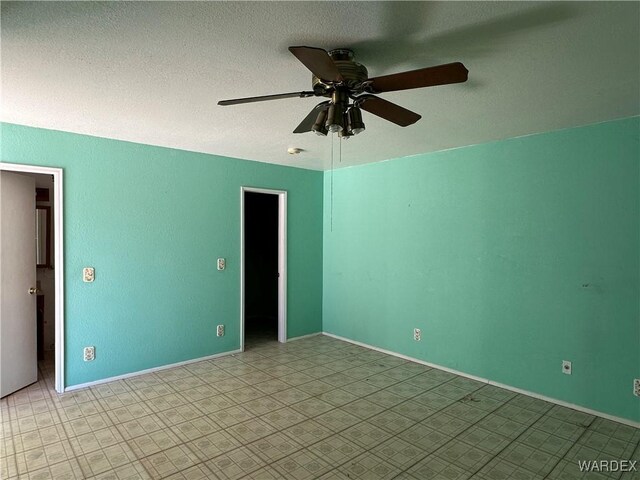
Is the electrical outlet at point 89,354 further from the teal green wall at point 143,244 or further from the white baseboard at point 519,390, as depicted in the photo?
the white baseboard at point 519,390

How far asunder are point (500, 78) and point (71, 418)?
3801mm

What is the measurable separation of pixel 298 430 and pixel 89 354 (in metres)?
2.13

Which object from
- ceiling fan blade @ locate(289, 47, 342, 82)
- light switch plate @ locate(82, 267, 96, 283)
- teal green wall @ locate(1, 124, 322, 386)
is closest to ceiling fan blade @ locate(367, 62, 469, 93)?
ceiling fan blade @ locate(289, 47, 342, 82)

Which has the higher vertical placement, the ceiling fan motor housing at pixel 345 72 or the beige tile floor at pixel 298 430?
the ceiling fan motor housing at pixel 345 72

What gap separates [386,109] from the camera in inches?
75.5

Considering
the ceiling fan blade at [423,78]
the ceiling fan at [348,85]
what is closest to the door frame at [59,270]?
the ceiling fan at [348,85]

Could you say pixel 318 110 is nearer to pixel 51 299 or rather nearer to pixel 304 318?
pixel 304 318

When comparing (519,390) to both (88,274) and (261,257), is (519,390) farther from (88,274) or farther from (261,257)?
(261,257)

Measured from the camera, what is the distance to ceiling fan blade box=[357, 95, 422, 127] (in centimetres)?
183

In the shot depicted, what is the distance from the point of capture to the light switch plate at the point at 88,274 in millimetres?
3314

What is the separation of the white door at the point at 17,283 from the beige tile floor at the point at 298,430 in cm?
23

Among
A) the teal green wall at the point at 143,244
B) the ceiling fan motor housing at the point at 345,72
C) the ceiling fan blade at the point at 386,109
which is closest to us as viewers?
the ceiling fan motor housing at the point at 345,72

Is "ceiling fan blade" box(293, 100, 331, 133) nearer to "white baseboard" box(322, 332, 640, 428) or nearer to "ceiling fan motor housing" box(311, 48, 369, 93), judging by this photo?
"ceiling fan motor housing" box(311, 48, 369, 93)

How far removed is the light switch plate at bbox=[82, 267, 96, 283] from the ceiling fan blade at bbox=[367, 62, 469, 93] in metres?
3.03
